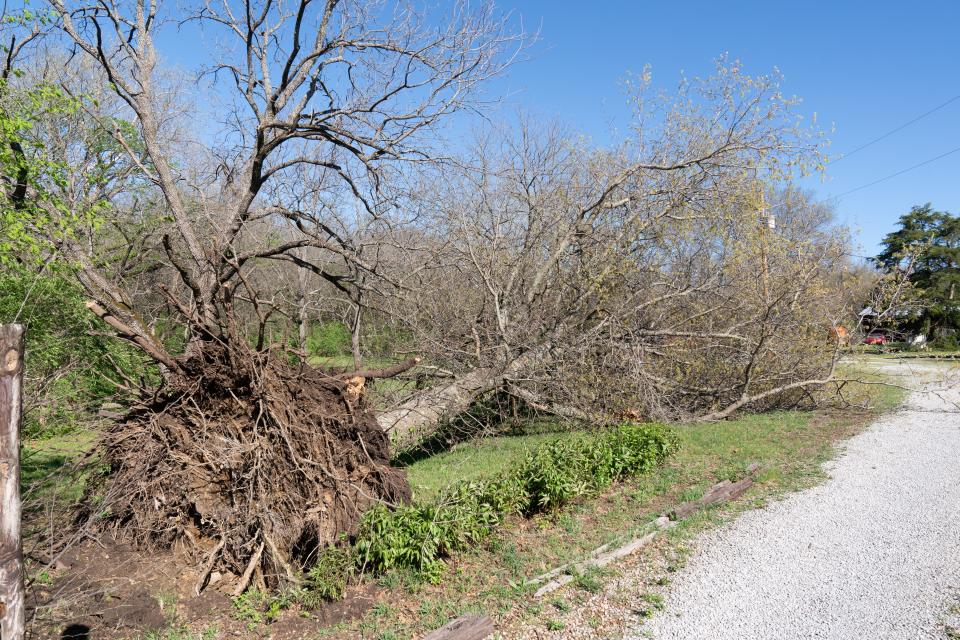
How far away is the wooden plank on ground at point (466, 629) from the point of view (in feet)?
13.1

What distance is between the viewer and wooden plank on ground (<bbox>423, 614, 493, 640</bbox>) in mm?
3988

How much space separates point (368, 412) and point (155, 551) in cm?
241

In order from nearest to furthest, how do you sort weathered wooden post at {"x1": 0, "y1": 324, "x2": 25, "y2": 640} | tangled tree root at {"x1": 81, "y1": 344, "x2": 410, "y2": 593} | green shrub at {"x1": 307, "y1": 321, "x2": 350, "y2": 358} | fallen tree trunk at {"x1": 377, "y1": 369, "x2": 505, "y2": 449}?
weathered wooden post at {"x1": 0, "y1": 324, "x2": 25, "y2": 640}
tangled tree root at {"x1": 81, "y1": 344, "x2": 410, "y2": 593}
fallen tree trunk at {"x1": 377, "y1": 369, "x2": 505, "y2": 449}
green shrub at {"x1": 307, "y1": 321, "x2": 350, "y2": 358}

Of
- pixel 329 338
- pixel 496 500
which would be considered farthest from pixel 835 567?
pixel 329 338

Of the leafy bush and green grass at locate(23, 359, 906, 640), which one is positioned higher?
the leafy bush

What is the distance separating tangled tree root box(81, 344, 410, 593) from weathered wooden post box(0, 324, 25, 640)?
8.98 ft

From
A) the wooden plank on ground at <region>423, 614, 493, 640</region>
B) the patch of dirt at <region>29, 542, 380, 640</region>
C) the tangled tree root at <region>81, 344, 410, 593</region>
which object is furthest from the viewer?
the tangled tree root at <region>81, 344, 410, 593</region>

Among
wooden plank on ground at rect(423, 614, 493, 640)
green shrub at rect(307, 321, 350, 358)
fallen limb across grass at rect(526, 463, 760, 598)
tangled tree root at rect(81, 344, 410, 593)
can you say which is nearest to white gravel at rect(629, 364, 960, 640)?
fallen limb across grass at rect(526, 463, 760, 598)

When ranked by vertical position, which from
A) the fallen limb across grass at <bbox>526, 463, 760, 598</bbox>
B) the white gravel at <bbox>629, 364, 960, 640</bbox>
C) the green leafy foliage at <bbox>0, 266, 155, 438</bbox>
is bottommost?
the white gravel at <bbox>629, 364, 960, 640</bbox>

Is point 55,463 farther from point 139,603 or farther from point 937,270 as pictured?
point 937,270

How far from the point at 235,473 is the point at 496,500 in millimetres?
2535

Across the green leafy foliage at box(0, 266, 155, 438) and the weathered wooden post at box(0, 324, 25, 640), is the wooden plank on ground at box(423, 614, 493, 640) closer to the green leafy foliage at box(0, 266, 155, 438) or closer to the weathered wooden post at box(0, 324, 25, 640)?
the weathered wooden post at box(0, 324, 25, 640)

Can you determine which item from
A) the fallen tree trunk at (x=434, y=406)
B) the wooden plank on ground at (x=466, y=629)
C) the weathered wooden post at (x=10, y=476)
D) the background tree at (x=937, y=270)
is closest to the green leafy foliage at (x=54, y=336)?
the fallen tree trunk at (x=434, y=406)

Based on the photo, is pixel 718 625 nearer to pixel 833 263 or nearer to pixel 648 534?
pixel 648 534
